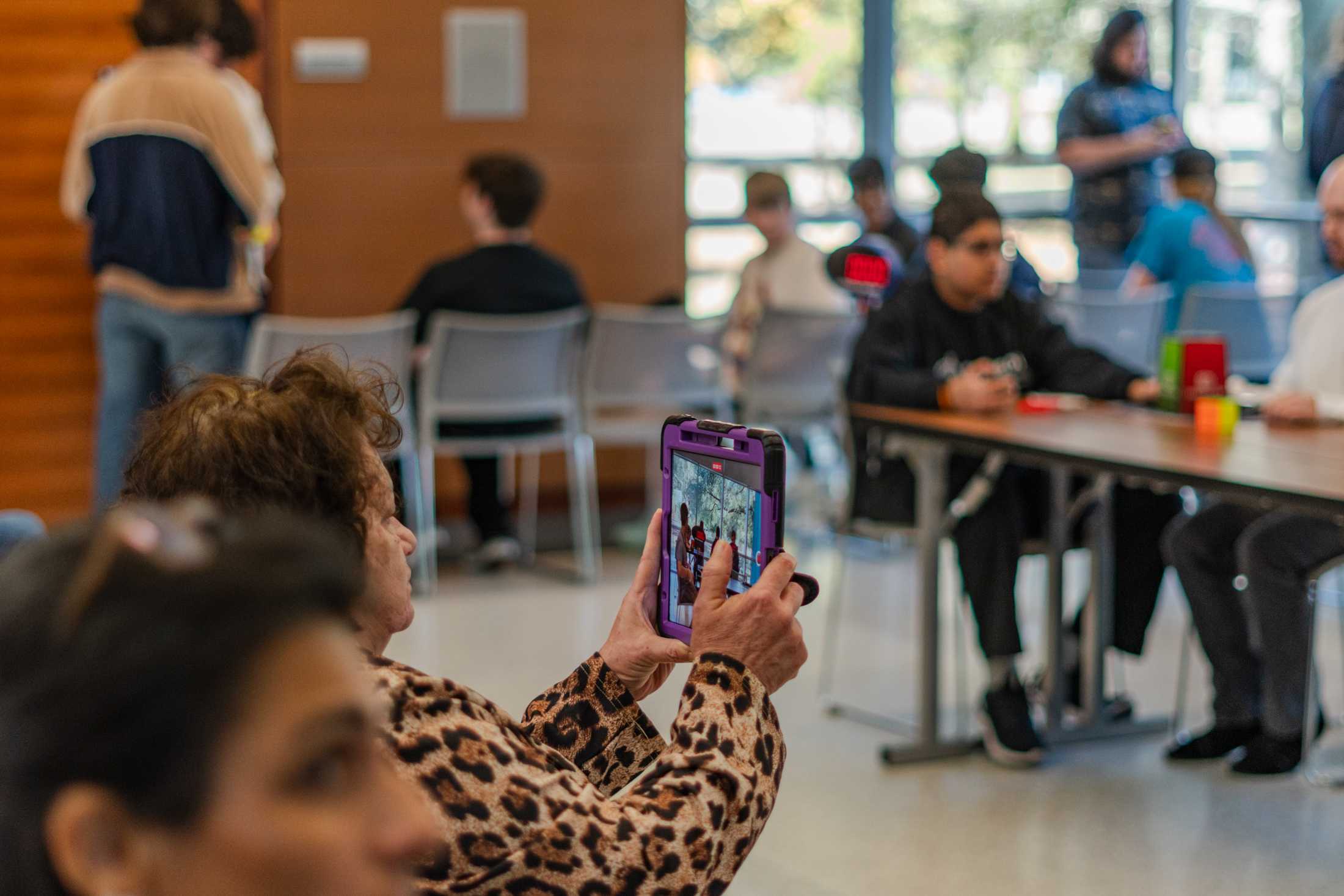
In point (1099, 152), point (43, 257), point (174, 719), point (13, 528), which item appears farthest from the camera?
point (1099, 152)

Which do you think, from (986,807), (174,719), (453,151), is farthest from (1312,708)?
(453,151)

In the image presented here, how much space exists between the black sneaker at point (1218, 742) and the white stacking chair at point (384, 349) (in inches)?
86.9

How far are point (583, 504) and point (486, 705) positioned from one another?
4061 millimetres

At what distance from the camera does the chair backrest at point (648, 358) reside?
5363 mm

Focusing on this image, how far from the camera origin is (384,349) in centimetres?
501

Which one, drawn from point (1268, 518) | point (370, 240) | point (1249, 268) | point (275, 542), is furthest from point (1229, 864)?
point (370, 240)

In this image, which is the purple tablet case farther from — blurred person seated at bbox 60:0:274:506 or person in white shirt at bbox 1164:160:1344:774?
blurred person seated at bbox 60:0:274:506

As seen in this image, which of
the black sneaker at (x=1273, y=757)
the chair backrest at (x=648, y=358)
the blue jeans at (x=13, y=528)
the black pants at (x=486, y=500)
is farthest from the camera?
the black pants at (x=486, y=500)

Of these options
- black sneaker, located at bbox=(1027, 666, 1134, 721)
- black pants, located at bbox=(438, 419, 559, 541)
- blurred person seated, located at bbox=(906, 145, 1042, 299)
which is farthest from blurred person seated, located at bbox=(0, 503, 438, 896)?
black pants, located at bbox=(438, 419, 559, 541)

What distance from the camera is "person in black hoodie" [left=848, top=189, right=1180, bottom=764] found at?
3723mm

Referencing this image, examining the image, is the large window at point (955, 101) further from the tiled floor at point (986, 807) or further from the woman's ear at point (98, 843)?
the woman's ear at point (98, 843)

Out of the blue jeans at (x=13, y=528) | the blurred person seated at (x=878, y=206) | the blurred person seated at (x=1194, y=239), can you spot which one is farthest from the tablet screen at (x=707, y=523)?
the blurred person seated at (x=878, y=206)

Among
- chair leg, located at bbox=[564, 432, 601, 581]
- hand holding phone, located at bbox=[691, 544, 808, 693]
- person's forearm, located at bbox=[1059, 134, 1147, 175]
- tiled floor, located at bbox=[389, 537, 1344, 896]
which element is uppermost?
person's forearm, located at bbox=[1059, 134, 1147, 175]

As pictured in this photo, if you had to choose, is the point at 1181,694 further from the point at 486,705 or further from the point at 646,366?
the point at 486,705
